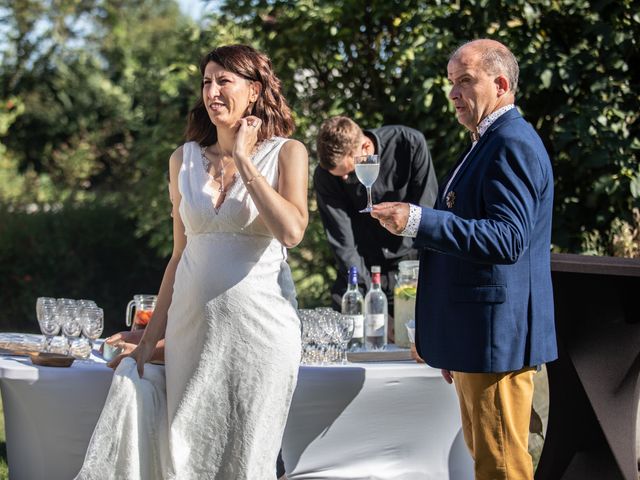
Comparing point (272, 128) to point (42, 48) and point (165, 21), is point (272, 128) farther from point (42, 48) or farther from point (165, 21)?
point (165, 21)

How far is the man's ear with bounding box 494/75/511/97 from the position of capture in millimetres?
2727

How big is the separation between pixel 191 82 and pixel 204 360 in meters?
4.38

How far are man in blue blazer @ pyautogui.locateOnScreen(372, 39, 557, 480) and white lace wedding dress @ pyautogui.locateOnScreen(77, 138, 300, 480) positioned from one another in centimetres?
52

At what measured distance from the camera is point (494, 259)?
8.22 feet

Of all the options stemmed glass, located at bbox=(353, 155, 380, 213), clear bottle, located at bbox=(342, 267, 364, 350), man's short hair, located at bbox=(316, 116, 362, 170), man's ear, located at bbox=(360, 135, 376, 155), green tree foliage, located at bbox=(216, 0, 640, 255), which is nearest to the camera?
stemmed glass, located at bbox=(353, 155, 380, 213)

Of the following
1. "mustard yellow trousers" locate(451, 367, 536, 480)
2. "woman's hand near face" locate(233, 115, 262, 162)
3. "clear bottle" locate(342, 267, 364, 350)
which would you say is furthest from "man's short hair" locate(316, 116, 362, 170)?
"mustard yellow trousers" locate(451, 367, 536, 480)

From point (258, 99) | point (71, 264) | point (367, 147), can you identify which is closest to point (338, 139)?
point (367, 147)

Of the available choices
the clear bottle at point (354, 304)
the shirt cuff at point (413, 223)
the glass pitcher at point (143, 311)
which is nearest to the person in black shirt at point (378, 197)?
the clear bottle at point (354, 304)

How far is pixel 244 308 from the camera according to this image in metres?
2.92

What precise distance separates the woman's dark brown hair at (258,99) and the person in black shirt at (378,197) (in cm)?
138

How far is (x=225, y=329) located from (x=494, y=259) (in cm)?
92

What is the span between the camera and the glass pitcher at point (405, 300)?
378 cm

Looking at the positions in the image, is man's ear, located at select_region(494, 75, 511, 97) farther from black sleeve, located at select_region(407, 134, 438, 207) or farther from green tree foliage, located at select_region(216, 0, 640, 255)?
green tree foliage, located at select_region(216, 0, 640, 255)

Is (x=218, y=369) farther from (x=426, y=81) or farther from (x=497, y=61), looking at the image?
(x=426, y=81)
